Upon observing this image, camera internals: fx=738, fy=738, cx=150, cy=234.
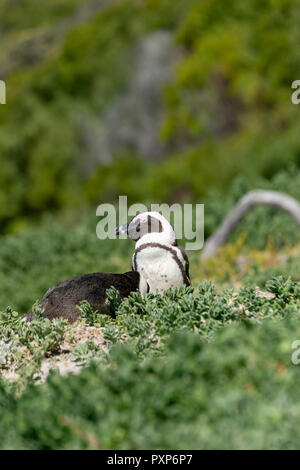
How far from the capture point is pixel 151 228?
5895 mm

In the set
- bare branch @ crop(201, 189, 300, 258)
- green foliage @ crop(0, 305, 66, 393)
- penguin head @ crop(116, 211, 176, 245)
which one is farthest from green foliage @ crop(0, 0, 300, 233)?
green foliage @ crop(0, 305, 66, 393)

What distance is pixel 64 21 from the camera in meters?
32.1

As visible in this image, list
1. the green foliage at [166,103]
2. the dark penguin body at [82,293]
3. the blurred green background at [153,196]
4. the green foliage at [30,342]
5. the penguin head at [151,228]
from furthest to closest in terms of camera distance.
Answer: the green foliage at [166,103], the penguin head at [151,228], the dark penguin body at [82,293], the green foliage at [30,342], the blurred green background at [153,196]

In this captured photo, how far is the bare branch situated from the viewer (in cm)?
1108

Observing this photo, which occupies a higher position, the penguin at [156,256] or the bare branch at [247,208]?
the bare branch at [247,208]

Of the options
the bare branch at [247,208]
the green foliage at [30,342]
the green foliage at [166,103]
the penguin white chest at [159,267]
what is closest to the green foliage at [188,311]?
the penguin white chest at [159,267]

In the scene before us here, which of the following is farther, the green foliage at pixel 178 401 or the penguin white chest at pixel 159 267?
the penguin white chest at pixel 159 267

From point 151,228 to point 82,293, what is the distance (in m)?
0.75

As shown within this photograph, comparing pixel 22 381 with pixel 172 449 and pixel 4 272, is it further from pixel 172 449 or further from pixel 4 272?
pixel 4 272

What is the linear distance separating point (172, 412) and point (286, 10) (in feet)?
75.7

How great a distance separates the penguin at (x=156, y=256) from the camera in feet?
18.9

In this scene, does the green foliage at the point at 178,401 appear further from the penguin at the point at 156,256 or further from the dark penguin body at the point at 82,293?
the penguin at the point at 156,256

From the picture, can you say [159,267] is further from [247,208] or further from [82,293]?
[247,208]

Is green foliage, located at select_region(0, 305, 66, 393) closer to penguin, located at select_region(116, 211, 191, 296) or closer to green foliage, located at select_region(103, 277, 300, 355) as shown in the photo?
green foliage, located at select_region(103, 277, 300, 355)
